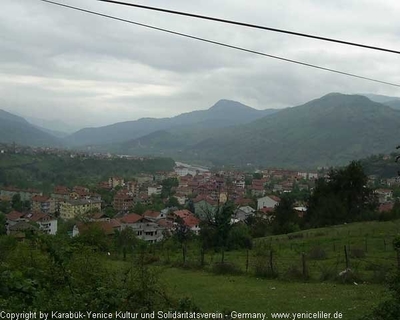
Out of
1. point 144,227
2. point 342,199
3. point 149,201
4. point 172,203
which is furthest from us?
point 149,201

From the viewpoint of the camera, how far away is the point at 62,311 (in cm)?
470

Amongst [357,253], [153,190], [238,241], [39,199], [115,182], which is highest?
[357,253]

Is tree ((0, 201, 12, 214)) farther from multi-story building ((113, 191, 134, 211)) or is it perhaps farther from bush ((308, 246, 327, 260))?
bush ((308, 246, 327, 260))

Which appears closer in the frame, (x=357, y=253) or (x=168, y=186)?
(x=357, y=253)

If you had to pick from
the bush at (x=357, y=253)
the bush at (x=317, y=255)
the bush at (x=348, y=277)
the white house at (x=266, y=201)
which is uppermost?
the bush at (x=348, y=277)

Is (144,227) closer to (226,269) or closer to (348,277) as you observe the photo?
(226,269)

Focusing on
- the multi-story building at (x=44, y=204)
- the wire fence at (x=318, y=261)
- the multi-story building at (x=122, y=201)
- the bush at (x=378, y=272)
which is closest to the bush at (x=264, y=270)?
the wire fence at (x=318, y=261)

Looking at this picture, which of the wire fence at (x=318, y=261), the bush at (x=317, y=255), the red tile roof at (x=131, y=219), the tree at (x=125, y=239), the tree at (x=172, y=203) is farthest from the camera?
the tree at (x=172, y=203)

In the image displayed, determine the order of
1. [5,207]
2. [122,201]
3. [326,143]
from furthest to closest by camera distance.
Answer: [326,143] → [122,201] → [5,207]

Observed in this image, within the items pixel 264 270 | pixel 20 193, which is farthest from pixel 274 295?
pixel 20 193

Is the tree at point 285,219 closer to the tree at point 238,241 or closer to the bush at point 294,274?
the tree at point 238,241

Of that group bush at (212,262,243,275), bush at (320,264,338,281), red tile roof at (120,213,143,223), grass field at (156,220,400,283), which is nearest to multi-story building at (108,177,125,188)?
red tile roof at (120,213,143,223)

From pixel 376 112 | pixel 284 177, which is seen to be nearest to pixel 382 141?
pixel 376 112

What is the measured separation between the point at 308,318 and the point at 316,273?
5277 mm
